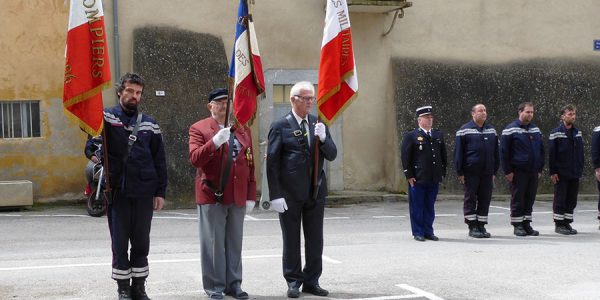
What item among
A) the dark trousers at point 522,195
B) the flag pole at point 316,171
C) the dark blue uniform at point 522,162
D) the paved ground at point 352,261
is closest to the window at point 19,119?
the paved ground at point 352,261

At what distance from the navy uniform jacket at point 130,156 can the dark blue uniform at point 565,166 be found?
7449 mm

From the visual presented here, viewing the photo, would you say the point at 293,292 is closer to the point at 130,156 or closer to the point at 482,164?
the point at 130,156

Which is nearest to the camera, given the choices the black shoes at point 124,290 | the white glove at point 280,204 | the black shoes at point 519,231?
the black shoes at point 124,290

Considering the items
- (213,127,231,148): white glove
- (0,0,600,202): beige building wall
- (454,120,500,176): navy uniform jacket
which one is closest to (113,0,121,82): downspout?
(0,0,600,202): beige building wall

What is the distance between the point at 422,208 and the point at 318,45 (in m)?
8.38

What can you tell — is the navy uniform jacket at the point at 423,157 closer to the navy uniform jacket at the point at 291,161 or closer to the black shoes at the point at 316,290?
the navy uniform jacket at the point at 291,161

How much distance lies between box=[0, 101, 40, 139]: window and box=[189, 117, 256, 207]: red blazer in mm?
10705

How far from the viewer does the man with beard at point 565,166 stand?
463 inches

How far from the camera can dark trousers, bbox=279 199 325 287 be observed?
23.0 ft

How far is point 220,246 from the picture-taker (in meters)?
6.81

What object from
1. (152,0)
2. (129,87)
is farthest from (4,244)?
(152,0)

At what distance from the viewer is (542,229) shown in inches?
493

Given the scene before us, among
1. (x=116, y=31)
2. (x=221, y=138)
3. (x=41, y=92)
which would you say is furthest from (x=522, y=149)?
(x=41, y=92)

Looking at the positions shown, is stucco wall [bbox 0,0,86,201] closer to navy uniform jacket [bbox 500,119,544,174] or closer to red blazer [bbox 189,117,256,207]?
navy uniform jacket [bbox 500,119,544,174]
